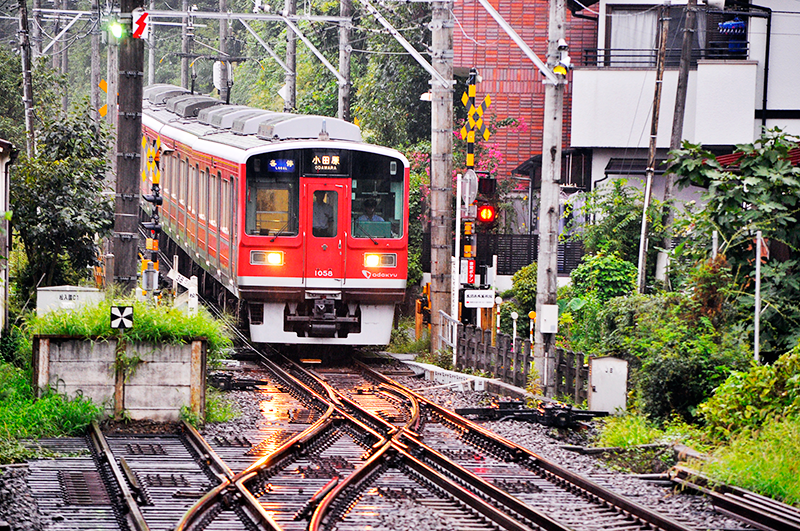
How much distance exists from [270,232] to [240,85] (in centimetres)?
4392

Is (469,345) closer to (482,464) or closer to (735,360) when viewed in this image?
(735,360)

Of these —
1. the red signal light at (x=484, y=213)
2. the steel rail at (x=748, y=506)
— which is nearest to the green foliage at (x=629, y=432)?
the steel rail at (x=748, y=506)

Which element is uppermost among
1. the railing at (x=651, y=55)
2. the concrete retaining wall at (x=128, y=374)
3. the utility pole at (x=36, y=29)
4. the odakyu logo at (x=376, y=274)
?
the utility pole at (x=36, y=29)

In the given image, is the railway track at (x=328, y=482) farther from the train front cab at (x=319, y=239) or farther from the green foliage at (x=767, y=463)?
the train front cab at (x=319, y=239)

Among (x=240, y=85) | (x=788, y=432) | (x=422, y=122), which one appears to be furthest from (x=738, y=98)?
(x=240, y=85)

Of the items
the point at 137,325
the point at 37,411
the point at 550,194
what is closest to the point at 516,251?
the point at 550,194

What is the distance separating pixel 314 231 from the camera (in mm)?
17031

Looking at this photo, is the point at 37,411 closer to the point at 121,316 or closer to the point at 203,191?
the point at 121,316

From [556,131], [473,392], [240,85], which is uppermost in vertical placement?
[240,85]

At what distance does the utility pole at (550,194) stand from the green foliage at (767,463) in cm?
453

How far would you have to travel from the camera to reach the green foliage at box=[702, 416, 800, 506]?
9.49m

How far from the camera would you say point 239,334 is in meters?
18.6

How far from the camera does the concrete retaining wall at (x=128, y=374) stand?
39.3 feet

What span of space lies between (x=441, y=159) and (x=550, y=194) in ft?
11.7
